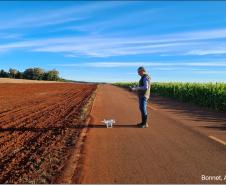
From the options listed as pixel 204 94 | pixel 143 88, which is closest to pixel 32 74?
pixel 204 94

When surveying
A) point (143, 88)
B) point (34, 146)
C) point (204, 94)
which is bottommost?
point (34, 146)

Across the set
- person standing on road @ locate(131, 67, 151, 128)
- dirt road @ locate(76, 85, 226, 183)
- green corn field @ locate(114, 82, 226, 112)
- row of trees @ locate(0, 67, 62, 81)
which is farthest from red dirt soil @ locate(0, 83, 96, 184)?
row of trees @ locate(0, 67, 62, 81)

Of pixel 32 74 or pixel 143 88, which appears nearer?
pixel 143 88

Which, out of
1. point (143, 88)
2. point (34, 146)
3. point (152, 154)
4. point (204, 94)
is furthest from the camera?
point (204, 94)

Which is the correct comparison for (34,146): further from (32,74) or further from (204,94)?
(32,74)

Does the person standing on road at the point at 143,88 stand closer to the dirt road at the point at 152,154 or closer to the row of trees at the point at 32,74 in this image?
Answer: the dirt road at the point at 152,154

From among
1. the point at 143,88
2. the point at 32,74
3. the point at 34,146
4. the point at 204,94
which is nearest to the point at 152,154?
the point at 34,146

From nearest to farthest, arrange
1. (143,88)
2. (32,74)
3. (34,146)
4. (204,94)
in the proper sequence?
(34,146) → (143,88) → (204,94) → (32,74)

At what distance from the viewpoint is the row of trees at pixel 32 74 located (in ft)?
529

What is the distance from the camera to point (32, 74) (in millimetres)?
170500

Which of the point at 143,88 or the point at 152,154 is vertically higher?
the point at 143,88

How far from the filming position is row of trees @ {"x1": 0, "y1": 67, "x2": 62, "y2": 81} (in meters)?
161

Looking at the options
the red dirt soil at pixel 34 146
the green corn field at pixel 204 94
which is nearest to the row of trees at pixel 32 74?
the green corn field at pixel 204 94

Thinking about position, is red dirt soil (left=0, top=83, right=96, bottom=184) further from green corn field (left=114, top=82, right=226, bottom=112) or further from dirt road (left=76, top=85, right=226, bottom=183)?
green corn field (left=114, top=82, right=226, bottom=112)
